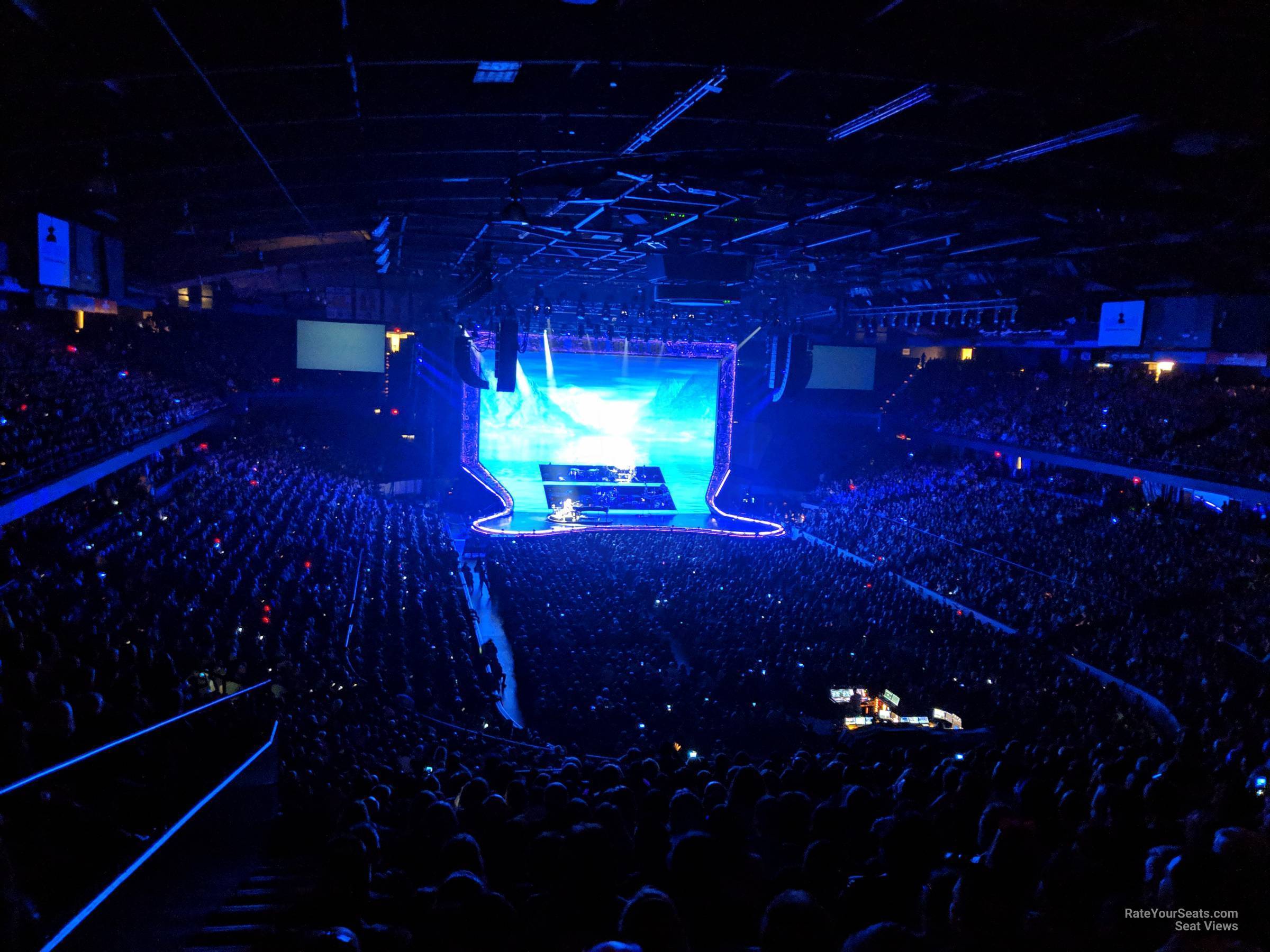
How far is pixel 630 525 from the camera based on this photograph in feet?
92.6

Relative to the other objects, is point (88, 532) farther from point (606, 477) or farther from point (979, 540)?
point (979, 540)

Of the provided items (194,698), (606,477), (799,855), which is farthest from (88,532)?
(606,477)

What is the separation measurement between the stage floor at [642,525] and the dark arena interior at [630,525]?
0.50 meters

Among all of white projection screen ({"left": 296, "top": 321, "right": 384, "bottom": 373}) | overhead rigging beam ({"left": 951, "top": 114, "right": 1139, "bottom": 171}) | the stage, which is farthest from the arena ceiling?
the stage

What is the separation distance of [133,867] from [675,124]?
312 inches

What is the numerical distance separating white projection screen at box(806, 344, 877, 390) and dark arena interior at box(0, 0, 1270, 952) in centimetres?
330

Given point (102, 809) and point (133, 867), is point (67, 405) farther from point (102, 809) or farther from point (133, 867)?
point (133, 867)

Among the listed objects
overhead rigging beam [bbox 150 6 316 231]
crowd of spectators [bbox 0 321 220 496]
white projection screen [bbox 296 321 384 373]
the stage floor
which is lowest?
the stage floor

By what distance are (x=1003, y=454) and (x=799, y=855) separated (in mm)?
25886

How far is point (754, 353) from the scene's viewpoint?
3162 centimetres

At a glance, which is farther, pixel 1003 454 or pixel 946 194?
pixel 1003 454

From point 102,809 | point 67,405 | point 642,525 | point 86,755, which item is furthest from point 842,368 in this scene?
point 86,755

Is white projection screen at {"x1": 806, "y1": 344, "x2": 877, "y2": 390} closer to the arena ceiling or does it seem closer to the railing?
the arena ceiling

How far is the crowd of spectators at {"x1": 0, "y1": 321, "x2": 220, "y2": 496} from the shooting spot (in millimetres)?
12148
